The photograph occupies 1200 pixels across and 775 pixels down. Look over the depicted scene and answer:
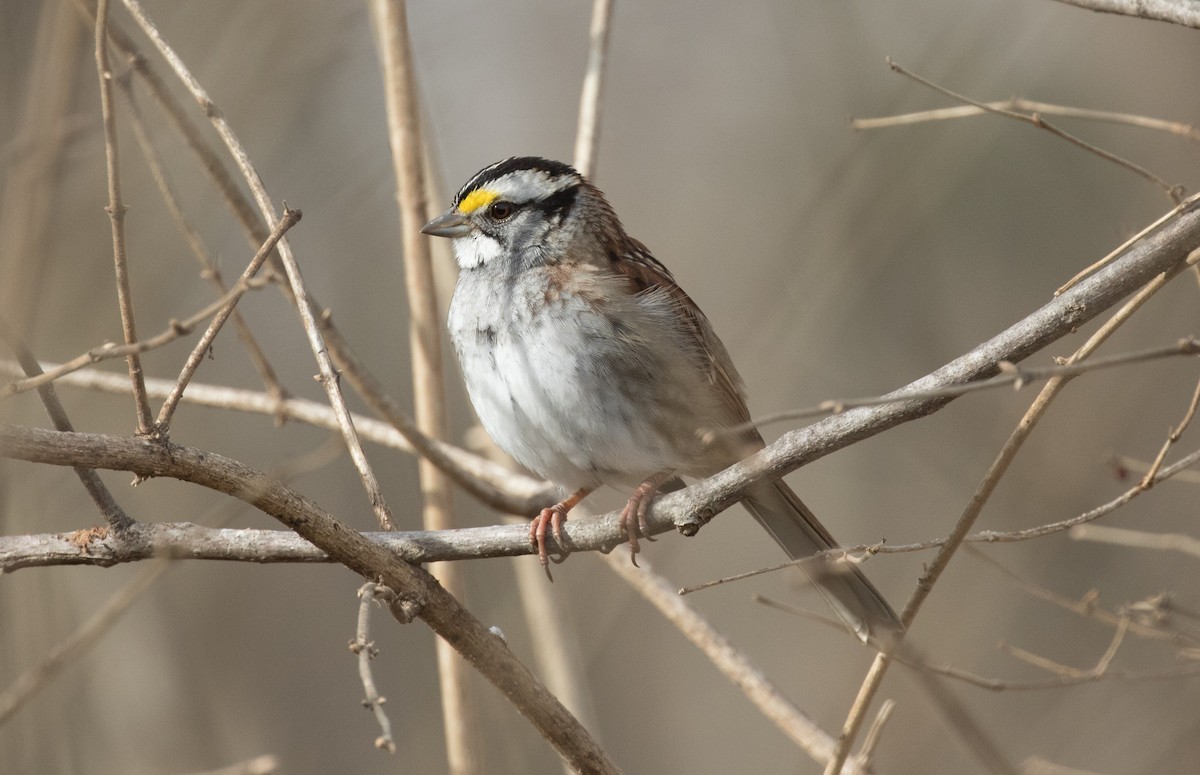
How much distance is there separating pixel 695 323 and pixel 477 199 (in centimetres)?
99

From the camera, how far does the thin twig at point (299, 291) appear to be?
255 cm

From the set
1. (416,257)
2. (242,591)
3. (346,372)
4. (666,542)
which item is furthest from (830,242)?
(242,591)

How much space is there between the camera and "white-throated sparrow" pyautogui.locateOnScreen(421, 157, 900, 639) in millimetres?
3861

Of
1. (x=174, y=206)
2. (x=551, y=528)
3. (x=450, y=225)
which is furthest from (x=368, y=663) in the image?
(x=450, y=225)

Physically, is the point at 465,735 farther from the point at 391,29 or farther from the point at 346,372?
the point at 391,29

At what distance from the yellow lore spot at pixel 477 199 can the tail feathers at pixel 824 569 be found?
5.12 feet

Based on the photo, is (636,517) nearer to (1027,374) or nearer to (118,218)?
(1027,374)

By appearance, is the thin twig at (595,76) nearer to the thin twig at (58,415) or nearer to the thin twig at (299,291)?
the thin twig at (299,291)

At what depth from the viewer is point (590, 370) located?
3852mm

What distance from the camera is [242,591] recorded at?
7523 millimetres

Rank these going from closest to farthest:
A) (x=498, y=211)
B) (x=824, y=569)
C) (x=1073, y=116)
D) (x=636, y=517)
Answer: (x=1073, y=116) < (x=636, y=517) < (x=824, y=569) < (x=498, y=211)

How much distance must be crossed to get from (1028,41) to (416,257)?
12.7 ft

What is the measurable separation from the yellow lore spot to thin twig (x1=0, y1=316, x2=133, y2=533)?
230 centimetres

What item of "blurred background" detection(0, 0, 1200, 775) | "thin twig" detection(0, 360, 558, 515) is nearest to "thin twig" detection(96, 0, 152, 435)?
"blurred background" detection(0, 0, 1200, 775)
